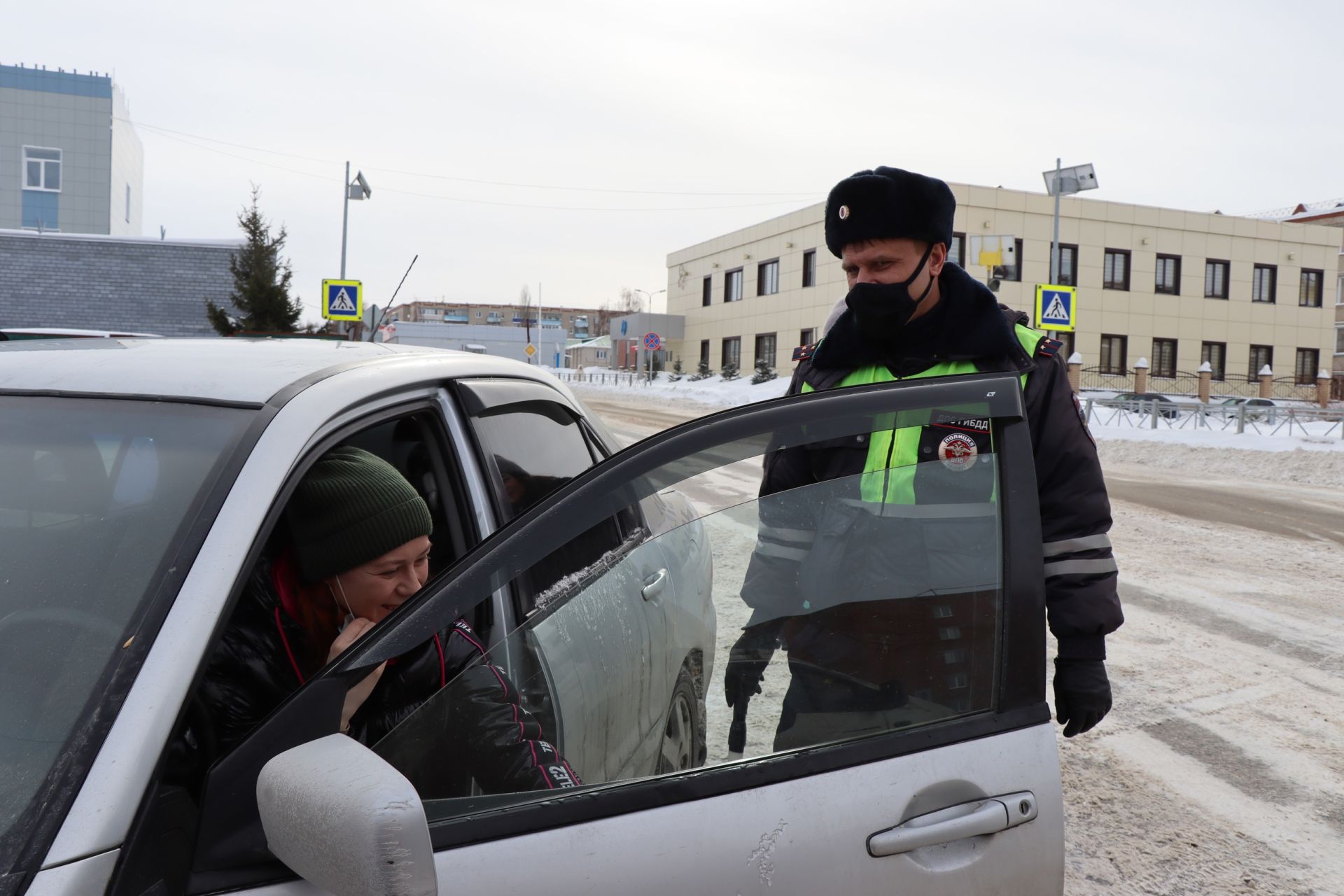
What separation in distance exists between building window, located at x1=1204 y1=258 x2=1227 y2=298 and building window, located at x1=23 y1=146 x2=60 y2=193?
6754 centimetres

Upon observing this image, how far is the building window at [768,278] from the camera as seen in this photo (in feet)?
149

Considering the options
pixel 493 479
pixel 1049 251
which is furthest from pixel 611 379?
pixel 493 479

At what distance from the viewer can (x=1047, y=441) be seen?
82.3 inches

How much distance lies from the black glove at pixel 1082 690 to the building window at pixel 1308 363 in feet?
166

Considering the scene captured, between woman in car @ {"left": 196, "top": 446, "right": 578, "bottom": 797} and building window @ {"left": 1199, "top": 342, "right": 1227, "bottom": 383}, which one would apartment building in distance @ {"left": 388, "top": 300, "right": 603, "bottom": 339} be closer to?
building window @ {"left": 1199, "top": 342, "right": 1227, "bottom": 383}

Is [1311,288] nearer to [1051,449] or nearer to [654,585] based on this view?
[1051,449]

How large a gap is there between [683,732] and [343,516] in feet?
2.52

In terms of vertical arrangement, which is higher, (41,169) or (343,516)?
(41,169)

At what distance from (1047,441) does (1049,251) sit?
135 ft

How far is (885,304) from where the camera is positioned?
90.3 inches

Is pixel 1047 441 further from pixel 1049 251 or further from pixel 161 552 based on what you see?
pixel 1049 251

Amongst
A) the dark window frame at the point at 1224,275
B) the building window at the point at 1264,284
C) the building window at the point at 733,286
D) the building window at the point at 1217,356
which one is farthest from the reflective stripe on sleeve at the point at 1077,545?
the building window at the point at 1264,284

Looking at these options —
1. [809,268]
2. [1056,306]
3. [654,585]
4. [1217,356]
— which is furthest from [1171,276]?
[654,585]

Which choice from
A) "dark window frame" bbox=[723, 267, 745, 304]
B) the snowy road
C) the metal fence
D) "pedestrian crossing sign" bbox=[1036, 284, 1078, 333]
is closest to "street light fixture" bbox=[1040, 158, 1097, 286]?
"pedestrian crossing sign" bbox=[1036, 284, 1078, 333]
